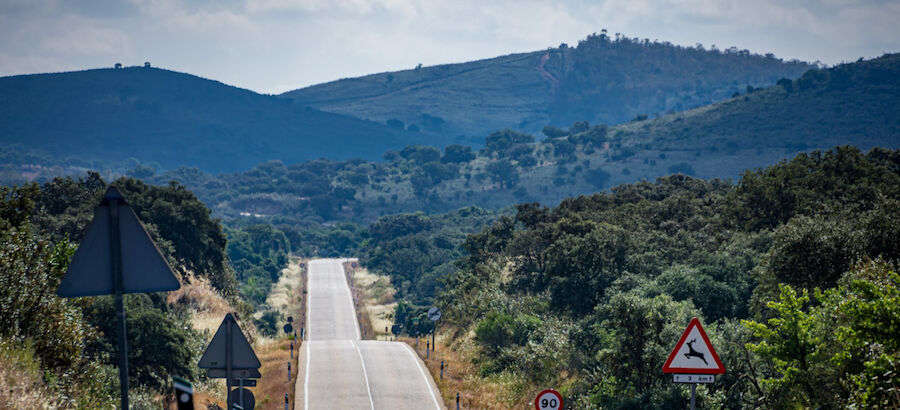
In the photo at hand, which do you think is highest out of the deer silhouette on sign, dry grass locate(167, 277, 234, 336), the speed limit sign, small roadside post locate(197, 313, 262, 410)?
the deer silhouette on sign

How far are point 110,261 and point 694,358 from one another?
762 centimetres

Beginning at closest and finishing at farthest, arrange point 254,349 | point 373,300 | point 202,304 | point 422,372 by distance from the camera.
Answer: point 422,372, point 254,349, point 202,304, point 373,300

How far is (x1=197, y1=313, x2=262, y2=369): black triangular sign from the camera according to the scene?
12156mm

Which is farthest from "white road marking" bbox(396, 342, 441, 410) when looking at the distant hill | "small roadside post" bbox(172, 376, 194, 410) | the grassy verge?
the distant hill

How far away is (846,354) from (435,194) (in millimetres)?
184176

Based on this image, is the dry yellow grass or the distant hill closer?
the dry yellow grass

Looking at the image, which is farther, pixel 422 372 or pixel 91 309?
pixel 422 372

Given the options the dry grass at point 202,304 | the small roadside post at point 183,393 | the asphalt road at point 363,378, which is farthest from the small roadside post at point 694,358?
the dry grass at point 202,304

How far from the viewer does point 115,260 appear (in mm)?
8117

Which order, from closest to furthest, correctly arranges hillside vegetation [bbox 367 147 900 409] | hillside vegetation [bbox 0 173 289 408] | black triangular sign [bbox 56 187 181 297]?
black triangular sign [bbox 56 187 181 297] → hillside vegetation [bbox 0 173 289 408] → hillside vegetation [bbox 367 147 900 409]

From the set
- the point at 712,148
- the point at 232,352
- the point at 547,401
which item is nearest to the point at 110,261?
the point at 232,352

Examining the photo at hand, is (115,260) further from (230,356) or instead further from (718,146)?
(718,146)

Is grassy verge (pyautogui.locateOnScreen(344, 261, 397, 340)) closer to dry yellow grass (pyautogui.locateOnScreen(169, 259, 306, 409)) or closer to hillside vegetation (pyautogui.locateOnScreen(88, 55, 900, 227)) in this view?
dry yellow grass (pyautogui.locateOnScreen(169, 259, 306, 409))

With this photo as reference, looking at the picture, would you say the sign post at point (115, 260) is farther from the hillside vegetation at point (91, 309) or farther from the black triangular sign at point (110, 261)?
the hillside vegetation at point (91, 309)
